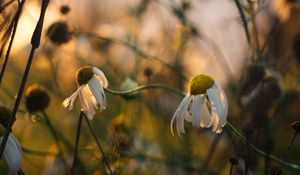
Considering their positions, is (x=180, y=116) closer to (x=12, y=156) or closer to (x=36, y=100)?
(x=12, y=156)

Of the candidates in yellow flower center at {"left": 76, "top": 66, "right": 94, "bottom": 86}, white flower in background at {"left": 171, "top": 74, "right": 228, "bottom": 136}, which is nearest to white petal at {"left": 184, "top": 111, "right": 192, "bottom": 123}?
white flower in background at {"left": 171, "top": 74, "right": 228, "bottom": 136}

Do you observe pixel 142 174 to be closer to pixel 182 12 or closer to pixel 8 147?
pixel 182 12

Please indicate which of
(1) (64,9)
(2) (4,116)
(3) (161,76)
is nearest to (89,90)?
(2) (4,116)

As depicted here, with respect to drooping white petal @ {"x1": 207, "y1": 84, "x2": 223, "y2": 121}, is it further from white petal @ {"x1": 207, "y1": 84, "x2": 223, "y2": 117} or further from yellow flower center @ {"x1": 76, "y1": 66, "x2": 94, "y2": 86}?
yellow flower center @ {"x1": 76, "y1": 66, "x2": 94, "y2": 86}

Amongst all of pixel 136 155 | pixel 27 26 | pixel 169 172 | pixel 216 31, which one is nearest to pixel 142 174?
pixel 169 172

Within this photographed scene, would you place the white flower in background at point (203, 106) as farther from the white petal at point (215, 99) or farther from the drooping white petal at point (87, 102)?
the drooping white petal at point (87, 102)

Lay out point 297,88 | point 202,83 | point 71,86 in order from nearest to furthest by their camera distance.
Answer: point 202,83 < point 297,88 < point 71,86
